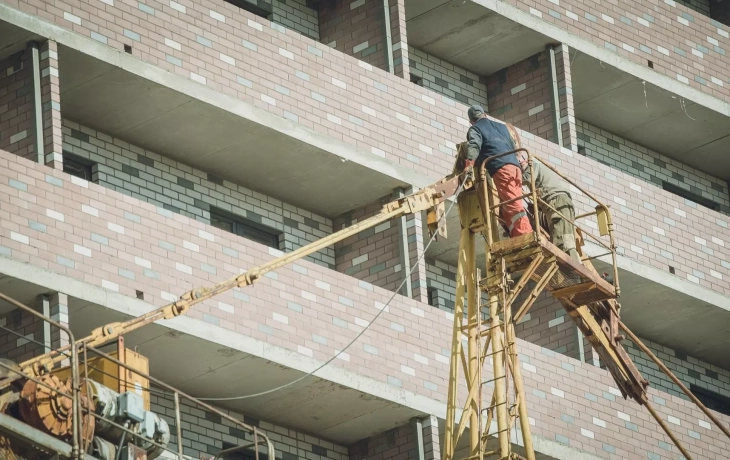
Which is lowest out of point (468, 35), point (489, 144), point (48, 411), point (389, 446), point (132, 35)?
point (48, 411)

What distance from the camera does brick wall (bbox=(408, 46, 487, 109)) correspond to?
38.2 m

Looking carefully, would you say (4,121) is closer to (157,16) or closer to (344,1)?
(157,16)

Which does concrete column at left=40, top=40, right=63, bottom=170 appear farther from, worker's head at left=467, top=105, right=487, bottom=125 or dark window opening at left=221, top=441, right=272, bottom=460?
worker's head at left=467, top=105, right=487, bottom=125

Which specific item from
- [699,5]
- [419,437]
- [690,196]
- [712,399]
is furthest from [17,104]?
[699,5]

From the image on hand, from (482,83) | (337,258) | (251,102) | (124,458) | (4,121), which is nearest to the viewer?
(124,458)

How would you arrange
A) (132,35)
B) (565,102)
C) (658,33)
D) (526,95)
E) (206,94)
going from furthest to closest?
(658,33)
(526,95)
(565,102)
(206,94)
(132,35)

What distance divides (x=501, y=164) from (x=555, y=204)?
1.12 metres

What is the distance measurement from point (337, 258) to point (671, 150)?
30.4ft

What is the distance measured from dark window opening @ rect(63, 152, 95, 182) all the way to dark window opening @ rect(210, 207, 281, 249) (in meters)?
2.32

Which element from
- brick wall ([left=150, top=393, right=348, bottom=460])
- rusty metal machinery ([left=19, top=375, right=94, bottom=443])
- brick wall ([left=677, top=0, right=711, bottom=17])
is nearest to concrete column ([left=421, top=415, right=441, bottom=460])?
brick wall ([left=150, top=393, right=348, bottom=460])

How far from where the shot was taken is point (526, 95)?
38625mm

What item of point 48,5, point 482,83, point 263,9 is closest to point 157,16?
point 48,5

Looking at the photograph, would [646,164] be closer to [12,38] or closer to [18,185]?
[12,38]

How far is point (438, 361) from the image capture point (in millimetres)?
33094
